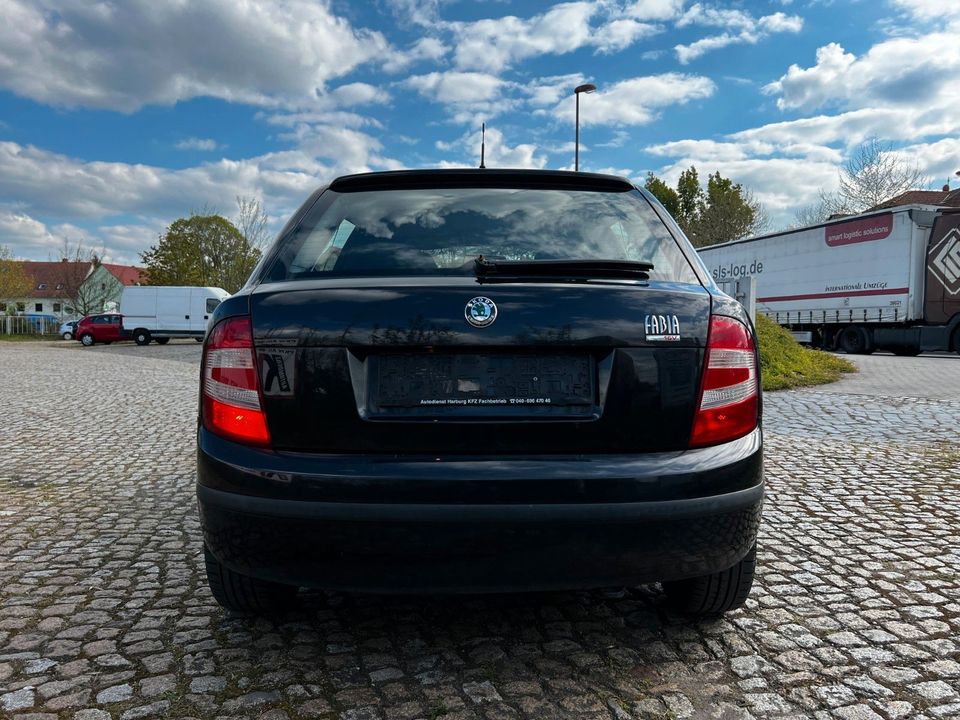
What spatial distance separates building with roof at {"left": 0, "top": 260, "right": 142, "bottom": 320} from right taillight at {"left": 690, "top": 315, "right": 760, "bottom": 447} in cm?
5237

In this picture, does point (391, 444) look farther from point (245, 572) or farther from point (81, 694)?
A: point (81, 694)

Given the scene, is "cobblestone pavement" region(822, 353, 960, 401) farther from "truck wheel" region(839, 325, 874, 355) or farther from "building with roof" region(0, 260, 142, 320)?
"building with roof" region(0, 260, 142, 320)

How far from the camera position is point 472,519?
2027 millimetres

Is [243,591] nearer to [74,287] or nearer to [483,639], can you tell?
[483,639]

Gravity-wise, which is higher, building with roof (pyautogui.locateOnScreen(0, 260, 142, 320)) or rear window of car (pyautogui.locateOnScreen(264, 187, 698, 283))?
building with roof (pyautogui.locateOnScreen(0, 260, 142, 320))

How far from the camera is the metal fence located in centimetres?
5412

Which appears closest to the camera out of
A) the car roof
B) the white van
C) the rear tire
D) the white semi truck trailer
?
the car roof

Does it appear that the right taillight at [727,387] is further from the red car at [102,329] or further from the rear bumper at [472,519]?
the red car at [102,329]

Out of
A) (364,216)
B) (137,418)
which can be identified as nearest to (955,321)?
(137,418)

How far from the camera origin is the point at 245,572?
7.19ft

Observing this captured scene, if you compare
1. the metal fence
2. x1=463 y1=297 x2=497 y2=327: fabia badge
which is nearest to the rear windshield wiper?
x1=463 y1=297 x2=497 y2=327: fabia badge

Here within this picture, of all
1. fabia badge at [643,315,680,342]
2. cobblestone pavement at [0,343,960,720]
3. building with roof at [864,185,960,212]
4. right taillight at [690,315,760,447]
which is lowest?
cobblestone pavement at [0,343,960,720]

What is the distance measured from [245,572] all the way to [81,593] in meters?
1.31

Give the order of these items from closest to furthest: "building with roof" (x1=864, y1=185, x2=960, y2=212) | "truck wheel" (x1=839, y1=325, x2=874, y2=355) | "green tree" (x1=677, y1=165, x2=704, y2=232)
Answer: "truck wheel" (x1=839, y1=325, x2=874, y2=355) → "building with roof" (x1=864, y1=185, x2=960, y2=212) → "green tree" (x1=677, y1=165, x2=704, y2=232)
